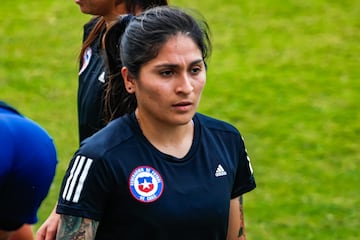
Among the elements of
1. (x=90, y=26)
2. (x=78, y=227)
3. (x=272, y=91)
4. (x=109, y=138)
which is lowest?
(x=78, y=227)

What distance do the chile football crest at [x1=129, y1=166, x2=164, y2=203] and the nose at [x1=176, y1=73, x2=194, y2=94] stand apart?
29 cm

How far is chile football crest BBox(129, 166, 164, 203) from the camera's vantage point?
370cm

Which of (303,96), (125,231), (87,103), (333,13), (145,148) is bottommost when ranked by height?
(125,231)

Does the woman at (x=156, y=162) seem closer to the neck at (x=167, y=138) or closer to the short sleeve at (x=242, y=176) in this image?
the neck at (x=167, y=138)

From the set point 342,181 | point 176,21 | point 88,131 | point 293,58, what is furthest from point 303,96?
point 176,21

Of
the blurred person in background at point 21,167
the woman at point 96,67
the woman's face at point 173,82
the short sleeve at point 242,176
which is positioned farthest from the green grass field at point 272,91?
the woman's face at point 173,82

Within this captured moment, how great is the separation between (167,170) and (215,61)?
684cm

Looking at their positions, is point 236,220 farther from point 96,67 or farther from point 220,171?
point 96,67

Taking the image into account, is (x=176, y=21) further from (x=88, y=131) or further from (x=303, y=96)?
(x=303, y=96)

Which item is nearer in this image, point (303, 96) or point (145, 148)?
point (145, 148)

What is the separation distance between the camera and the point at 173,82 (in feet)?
12.3

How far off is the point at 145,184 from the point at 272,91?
6144 mm

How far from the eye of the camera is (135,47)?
3857 mm

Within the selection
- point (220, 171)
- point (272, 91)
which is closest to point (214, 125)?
point (220, 171)
